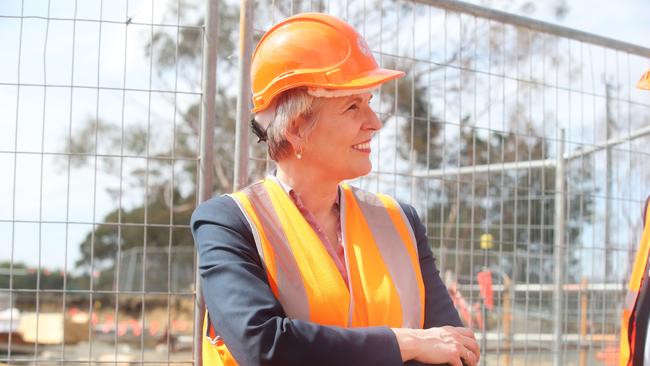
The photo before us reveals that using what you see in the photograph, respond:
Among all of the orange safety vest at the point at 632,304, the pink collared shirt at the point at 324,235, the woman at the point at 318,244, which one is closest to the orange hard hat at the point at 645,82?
the orange safety vest at the point at 632,304

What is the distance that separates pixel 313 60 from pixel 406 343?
0.78m

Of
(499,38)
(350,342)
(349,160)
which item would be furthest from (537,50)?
(350,342)

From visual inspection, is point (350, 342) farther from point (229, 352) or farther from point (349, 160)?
point (349, 160)

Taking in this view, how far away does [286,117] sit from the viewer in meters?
2.29

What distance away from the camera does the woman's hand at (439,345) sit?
2.04 metres

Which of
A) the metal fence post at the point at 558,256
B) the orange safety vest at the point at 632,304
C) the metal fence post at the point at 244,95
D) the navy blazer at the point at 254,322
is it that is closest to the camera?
the navy blazer at the point at 254,322

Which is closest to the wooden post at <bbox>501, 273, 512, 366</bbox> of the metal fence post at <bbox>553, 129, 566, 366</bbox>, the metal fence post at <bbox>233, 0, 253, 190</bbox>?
the metal fence post at <bbox>553, 129, 566, 366</bbox>

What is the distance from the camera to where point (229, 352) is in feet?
6.88

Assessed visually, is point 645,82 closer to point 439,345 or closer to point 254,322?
point 439,345

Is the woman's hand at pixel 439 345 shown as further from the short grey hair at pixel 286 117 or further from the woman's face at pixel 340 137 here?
the short grey hair at pixel 286 117

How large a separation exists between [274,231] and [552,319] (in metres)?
3.22

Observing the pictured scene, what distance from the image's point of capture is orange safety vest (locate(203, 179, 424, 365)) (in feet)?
6.87

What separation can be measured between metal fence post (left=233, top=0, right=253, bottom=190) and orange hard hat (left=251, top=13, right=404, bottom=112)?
2.80ft

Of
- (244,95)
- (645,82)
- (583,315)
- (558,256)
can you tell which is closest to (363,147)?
(244,95)
